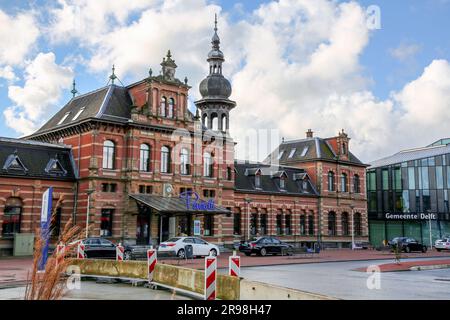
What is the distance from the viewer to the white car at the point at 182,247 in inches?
1241

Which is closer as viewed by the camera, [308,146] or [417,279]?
[417,279]

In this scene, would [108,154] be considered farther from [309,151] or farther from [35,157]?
[309,151]

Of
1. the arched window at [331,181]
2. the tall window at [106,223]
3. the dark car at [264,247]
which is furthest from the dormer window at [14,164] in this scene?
the arched window at [331,181]

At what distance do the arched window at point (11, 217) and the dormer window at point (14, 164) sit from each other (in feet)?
6.99

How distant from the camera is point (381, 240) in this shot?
6600cm

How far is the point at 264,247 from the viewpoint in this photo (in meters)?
38.3

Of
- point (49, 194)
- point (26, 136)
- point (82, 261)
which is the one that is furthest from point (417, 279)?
point (26, 136)

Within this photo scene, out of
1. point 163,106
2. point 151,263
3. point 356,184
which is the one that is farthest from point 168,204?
point 356,184

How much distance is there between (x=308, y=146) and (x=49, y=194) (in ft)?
145

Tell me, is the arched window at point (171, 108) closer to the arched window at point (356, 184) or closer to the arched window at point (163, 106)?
the arched window at point (163, 106)

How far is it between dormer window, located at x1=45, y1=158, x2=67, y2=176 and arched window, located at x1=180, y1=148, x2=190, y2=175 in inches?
378
